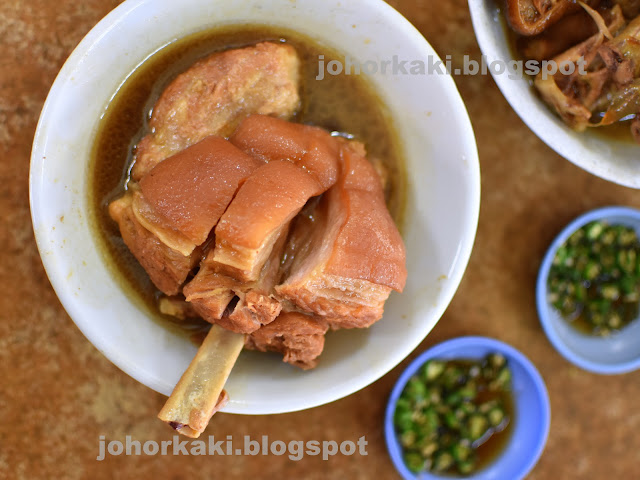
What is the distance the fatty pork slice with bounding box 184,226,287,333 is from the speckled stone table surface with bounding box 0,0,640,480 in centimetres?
87

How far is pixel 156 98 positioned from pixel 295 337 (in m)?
1.02

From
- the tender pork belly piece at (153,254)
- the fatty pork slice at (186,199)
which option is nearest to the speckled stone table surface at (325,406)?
the tender pork belly piece at (153,254)

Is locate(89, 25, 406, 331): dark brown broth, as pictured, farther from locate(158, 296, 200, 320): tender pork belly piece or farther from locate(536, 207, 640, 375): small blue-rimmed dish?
locate(536, 207, 640, 375): small blue-rimmed dish

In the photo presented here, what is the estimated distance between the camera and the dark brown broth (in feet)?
6.67

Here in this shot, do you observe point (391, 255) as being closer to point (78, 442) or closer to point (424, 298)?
point (424, 298)

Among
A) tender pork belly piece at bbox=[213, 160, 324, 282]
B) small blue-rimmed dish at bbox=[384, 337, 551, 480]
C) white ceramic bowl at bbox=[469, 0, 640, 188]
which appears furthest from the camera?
small blue-rimmed dish at bbox=[384, 337, 551, 480]

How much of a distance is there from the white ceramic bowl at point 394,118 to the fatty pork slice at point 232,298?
307 mm

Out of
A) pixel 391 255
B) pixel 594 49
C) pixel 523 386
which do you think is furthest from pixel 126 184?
pixel 523 386

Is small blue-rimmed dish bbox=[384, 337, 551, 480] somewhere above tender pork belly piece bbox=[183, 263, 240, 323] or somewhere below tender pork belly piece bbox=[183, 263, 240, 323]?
below

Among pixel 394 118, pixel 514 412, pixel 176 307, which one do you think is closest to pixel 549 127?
pixel 394 118

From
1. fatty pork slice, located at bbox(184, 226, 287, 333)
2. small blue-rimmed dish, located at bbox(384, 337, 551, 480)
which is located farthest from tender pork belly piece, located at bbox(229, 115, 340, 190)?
small blue-rimmed dish, located at bbox(384, 337, 551, 480)

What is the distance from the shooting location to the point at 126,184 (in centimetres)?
206

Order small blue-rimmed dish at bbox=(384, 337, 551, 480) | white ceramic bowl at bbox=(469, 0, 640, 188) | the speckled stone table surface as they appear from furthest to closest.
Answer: small blue-rimmed dish at bbox=(384, 337, 551, 480)
the speckled stone table surface
white ceramic bowl at bbox=(469, 0, 640, 188)

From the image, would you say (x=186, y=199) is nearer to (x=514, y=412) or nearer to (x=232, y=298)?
(x=232, y=298)
